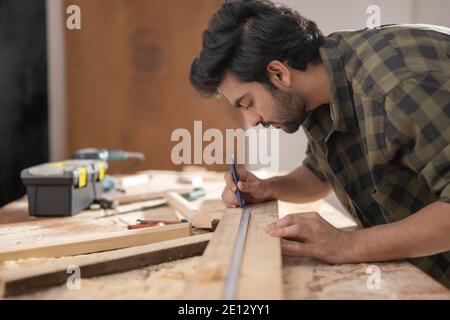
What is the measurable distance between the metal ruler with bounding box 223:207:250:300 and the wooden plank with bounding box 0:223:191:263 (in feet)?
0.56

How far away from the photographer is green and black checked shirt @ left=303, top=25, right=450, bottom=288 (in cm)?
95

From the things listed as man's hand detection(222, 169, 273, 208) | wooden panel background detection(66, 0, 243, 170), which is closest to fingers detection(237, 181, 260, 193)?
man's hand detection(222, 169, 273, 208)

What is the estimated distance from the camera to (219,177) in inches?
94.6

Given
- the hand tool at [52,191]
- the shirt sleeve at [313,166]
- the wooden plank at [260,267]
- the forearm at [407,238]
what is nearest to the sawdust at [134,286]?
the wooden plank at [260,267]

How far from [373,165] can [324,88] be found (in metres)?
0.30

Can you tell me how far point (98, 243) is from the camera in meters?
1.10

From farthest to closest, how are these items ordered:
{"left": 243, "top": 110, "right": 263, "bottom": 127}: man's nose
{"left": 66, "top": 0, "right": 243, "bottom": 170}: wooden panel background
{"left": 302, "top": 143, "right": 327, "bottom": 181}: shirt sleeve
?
1. {"left": 66, "top": 0, "right": 243, "bottom": 170}: wooden panel background
2. {"left": 302, "top": 143, "right": 327, "bottom": 181}: shirt sleeve
3. {"left": 243, "top": 110, "right": 263, "bottom": 127}: man's nose

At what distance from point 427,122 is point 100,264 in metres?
0.67

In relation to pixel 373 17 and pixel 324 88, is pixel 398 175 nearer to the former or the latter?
pixel 324 88

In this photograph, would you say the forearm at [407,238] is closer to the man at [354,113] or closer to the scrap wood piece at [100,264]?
the man at [354,113]

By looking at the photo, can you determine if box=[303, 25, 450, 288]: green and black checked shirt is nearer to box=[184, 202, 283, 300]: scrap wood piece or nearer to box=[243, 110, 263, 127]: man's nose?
box=[243, 110, 263, 127]: man's nose

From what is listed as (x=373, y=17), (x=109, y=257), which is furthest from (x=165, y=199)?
(x=373, y=17)

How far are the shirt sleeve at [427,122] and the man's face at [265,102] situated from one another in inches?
15.2

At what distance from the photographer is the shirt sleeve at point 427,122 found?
0.94 metres
